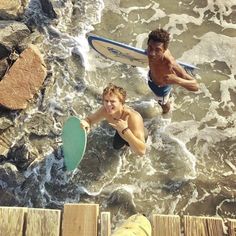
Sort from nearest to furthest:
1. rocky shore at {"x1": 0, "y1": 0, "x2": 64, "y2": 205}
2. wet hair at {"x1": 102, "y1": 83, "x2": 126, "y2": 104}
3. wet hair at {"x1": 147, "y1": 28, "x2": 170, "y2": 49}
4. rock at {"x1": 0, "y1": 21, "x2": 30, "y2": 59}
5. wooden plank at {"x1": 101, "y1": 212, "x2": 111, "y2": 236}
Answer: wooden plank at {"x1": 101, "y1": 212, "x2": 111, "y2": 236} < wet hair at {"x1": 102, "y1": 83, "x2": 126, "y2": 104} < wet hair at {"x1": 147, "y1": 28, "x2": 170, "y2": 49} < rocky shore at {"x1": 0, "y1": 0, "x2": 64, "y2": 205} < rock at {"x1": 0, "y1": 21, "x2": 30, "y2": 59}

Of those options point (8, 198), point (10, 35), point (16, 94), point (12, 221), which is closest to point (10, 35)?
point (10, 35)

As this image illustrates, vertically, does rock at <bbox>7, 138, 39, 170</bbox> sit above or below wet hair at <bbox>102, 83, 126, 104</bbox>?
below

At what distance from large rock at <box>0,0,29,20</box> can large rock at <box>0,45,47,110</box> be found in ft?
2.60

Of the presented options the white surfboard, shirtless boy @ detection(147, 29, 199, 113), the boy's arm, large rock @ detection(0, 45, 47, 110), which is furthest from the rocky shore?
the boy's arm

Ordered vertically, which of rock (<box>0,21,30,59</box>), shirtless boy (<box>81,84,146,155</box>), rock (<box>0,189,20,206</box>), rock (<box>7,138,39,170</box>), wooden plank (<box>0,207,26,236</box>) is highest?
rock (<box>0,21,30,59</box>)

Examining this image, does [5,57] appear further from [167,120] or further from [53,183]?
[167,120]

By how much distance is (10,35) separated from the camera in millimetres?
5633

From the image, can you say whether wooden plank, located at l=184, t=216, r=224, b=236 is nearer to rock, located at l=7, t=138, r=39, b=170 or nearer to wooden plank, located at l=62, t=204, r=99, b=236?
wooden plank, located at l=62, t=204, r=99, b=236

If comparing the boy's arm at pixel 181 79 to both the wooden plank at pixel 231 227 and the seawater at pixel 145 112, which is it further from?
the wooden plank at pixel 231 227

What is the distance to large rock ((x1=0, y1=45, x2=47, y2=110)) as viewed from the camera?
5289mm

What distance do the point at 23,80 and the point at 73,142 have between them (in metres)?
1.39

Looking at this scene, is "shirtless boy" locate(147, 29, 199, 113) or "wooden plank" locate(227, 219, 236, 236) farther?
"shirtless boy" locate(147, 29, 199, 113)

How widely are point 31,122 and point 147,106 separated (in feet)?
5.20

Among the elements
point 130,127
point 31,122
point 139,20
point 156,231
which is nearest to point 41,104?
point 31,122
